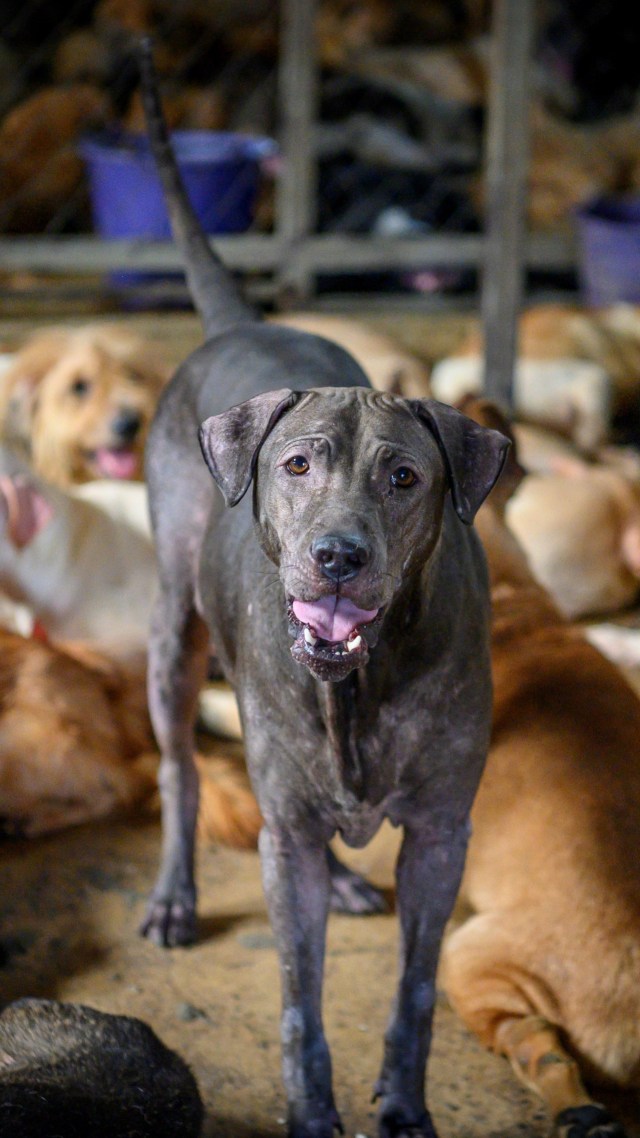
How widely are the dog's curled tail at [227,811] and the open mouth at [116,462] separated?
1.72 metres

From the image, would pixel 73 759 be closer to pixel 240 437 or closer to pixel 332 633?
pixel 240 437

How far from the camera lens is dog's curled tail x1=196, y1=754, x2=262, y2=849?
10.6 feet

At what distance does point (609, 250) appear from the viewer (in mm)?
6414

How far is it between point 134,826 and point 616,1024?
Result: 1469 mm

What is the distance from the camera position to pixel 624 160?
7918 millimetres

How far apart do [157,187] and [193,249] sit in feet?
11.7

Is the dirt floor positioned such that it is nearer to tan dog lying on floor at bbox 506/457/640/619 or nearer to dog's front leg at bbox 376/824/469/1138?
dog's front leg at bbox 376/824/469/1138

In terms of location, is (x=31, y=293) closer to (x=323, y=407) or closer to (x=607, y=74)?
(x=607, y=74)

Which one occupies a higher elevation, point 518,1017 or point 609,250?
point 518,1017

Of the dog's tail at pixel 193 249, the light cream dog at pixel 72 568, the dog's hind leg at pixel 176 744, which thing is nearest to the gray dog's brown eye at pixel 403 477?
the dog's hind leg at pixel 176 744

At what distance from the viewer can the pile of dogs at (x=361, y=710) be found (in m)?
1.85

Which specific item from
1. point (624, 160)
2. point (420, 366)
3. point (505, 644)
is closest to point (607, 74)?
point (624, 160)

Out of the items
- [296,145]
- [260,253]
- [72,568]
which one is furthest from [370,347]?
[72,568]

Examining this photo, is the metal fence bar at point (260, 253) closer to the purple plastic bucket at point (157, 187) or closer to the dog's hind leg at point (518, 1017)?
the purple plastic bucket at point (157, 187)
